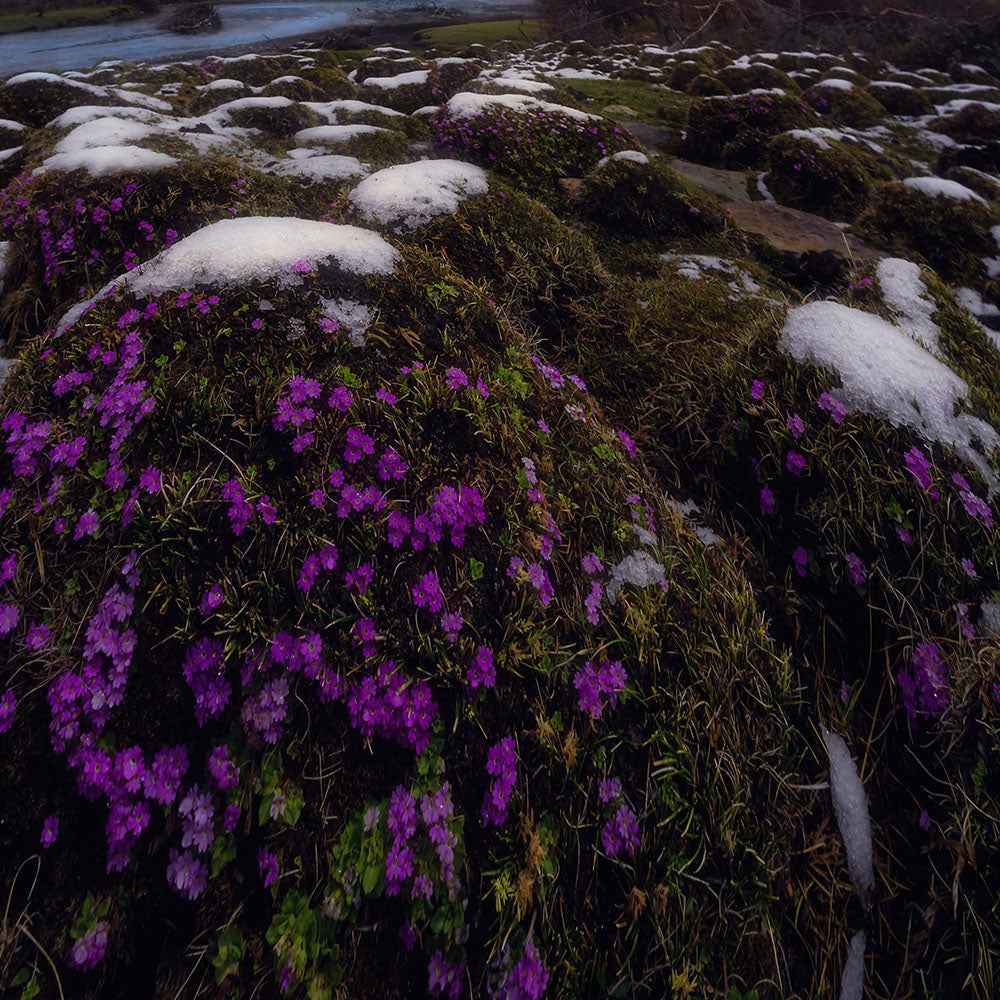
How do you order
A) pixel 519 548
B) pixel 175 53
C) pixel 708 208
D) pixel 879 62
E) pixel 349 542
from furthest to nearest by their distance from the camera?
1. pixel 879 62
2. pixel 175 53
3. pixel 708 208
4. pixel 519 548
5. pixel 349 542

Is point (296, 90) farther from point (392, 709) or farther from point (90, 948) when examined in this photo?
point (90, 948)

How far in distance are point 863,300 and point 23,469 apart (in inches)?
325

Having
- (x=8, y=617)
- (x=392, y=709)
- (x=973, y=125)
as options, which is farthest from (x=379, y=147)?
(x=973, y=125)

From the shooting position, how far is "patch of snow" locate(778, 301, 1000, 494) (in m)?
3.56

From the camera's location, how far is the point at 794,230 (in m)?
8.88

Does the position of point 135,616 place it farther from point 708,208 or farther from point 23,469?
point 708,208

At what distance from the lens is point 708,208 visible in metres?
8.09

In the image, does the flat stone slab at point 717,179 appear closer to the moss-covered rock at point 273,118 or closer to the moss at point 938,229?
the moss at point 938,229

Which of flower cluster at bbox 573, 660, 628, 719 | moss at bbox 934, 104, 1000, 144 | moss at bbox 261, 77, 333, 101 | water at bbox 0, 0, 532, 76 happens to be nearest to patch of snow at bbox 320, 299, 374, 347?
flower cluster at bbox 573, 660, 628, 719

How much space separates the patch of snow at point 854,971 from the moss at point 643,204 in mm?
8120

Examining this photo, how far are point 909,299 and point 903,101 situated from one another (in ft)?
91.8

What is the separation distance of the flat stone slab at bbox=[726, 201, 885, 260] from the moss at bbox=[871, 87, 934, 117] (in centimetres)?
2265

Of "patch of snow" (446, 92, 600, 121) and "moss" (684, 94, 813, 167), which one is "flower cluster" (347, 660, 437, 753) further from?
"moss" (684, 94, 813, 167)

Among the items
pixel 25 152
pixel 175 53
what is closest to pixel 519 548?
pixel 25 152
